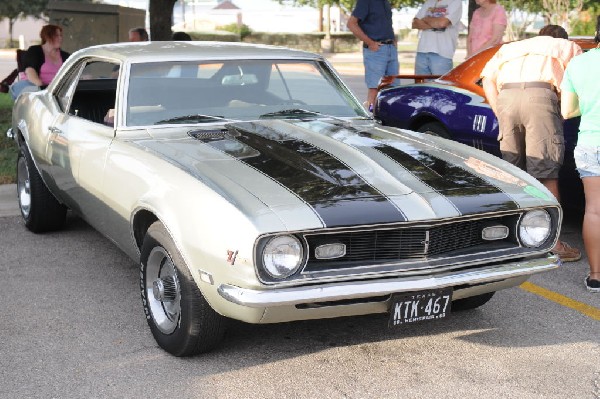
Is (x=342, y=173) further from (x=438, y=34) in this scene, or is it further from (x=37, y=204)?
(x=438, y=34)

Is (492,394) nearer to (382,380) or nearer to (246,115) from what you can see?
(382,380)

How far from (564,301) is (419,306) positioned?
162 centimetres

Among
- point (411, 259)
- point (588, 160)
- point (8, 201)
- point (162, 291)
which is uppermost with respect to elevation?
point (588, 160)

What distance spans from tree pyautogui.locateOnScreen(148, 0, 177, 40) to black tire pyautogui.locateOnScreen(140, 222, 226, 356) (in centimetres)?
883

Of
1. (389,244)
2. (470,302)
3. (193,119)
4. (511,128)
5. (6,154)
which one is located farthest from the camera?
(6,154)

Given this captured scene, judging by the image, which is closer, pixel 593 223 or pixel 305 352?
pixel 305 352

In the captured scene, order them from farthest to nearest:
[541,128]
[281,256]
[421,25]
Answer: [421,25] < [541,128] < [281,256]

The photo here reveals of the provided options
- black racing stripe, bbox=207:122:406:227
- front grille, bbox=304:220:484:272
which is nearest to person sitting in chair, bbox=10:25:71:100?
black racing stripe, bbox=207:122:406:227

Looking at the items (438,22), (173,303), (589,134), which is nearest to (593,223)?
(589,134)

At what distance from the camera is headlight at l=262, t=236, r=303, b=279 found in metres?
3.72

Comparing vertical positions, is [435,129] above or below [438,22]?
below

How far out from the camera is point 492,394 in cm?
388

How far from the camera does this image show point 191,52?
5.55 m

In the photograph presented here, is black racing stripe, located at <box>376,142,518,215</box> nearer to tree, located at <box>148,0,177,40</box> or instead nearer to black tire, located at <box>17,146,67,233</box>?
black tire, located at <box>17,146,67,233</box>
